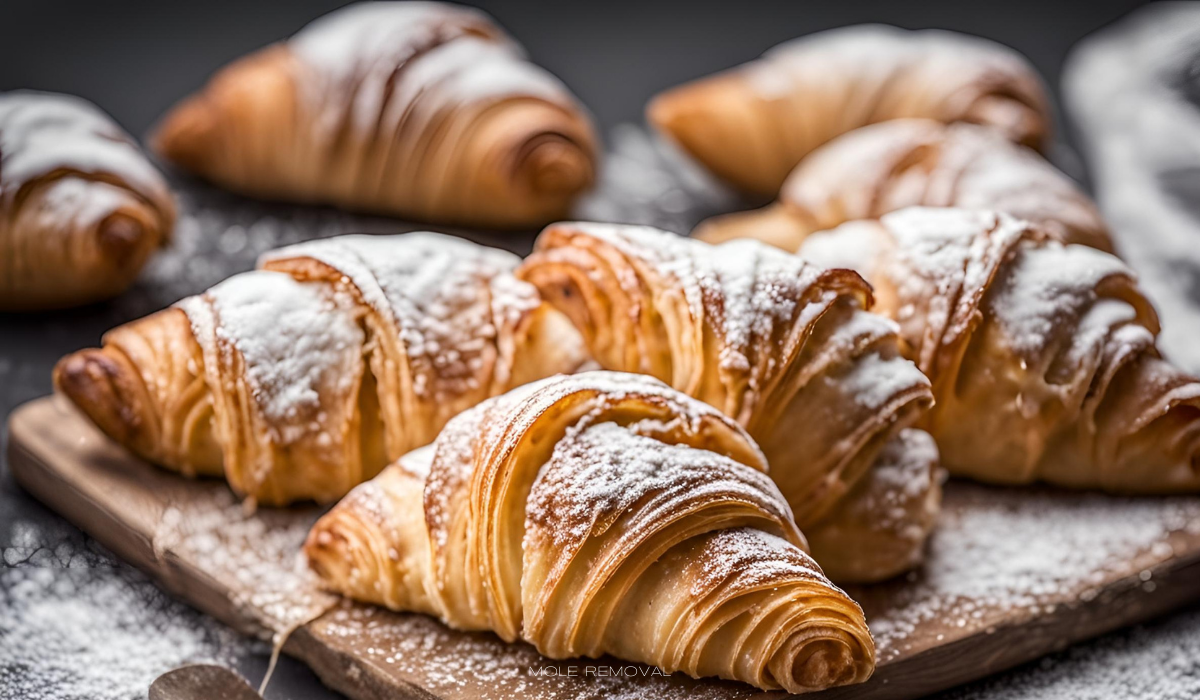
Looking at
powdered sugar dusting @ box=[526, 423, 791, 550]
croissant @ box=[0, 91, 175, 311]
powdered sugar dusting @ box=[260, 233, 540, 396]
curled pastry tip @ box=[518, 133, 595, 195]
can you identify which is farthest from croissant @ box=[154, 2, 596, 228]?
powdered sugar dusting @ box=[526, 423, 791, 550]

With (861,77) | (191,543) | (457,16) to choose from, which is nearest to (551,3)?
(457,16)

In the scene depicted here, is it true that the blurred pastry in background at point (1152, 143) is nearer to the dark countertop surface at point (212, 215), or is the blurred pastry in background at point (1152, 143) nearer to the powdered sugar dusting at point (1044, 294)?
the dark countertop surface at point (212, 215)

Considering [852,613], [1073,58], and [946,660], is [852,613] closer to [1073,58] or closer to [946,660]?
[946,660]

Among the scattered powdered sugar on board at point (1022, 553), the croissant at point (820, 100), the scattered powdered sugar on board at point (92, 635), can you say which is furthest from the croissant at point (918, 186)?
the scattered powdered sugar on board at point (92, 635)

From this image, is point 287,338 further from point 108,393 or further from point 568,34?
point 568,34

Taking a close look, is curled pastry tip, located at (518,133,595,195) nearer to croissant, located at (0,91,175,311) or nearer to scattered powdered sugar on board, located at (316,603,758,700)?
croissant, located at (0,91,175,311)

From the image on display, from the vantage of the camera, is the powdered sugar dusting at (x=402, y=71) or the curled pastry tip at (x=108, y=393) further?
the powdered sugar dusting at (x=402, y=71)
